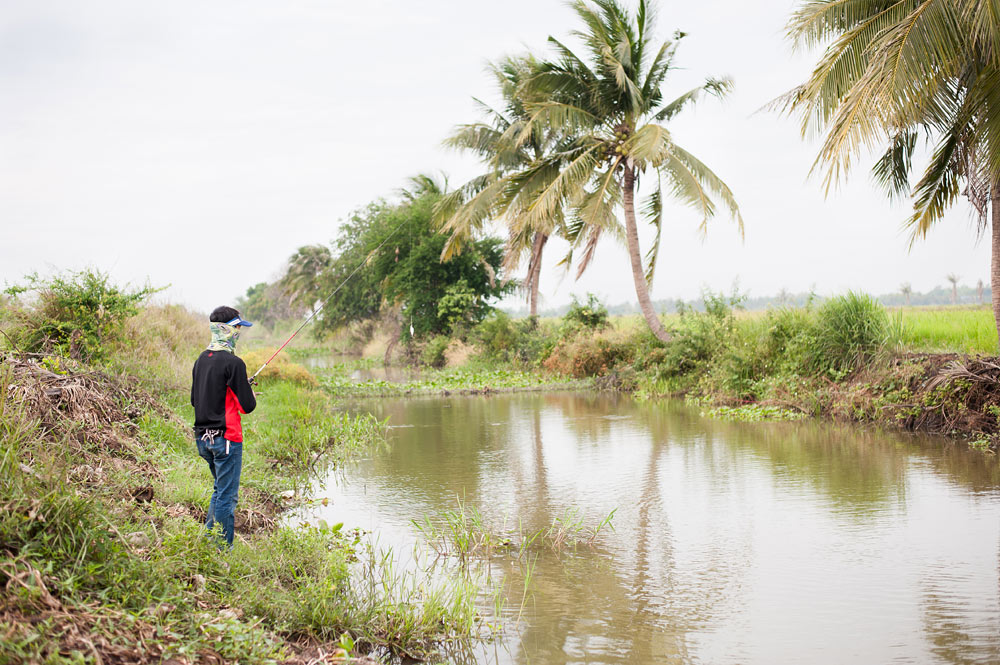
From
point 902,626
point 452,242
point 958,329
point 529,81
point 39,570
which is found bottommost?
point 902,626

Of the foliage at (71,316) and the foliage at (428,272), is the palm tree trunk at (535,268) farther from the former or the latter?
the foliage at (71,316)

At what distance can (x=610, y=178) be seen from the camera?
61.0 ft

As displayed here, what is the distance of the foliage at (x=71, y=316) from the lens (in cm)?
1008

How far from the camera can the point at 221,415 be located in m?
5.20

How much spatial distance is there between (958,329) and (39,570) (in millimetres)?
14536

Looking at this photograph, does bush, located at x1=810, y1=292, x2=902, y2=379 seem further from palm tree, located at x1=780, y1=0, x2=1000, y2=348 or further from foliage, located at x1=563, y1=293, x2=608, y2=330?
foliage, located at x1=563, y1=293, x2=608, y2=330

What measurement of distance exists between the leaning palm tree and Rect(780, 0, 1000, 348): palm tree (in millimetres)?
5056

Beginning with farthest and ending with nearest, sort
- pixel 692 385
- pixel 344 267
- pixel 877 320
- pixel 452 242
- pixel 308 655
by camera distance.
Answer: pixel 344 267 < pixel 452 242 < pixel 692 385 < pixel 877 320 < pixel 308 655

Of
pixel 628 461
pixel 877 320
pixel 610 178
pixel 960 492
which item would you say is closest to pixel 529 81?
pixel 610 178

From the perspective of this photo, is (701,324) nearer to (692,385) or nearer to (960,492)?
(692,385)

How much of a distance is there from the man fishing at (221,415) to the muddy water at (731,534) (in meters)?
1.64

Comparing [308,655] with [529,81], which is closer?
[308,655]

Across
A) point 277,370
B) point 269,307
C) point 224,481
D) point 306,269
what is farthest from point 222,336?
point 269,307

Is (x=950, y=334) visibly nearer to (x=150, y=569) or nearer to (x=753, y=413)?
(x=753, y=413)
